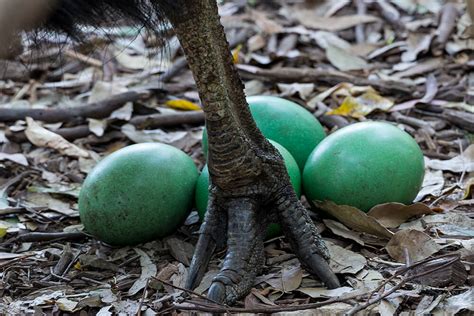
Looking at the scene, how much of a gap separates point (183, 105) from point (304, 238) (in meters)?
1.56

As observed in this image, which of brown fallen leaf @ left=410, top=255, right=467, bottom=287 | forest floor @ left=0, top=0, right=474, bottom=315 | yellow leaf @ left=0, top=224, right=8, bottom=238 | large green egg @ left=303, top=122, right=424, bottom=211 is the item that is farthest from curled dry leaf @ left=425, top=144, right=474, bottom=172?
yellow leaf @ left=0, top=224, right=8, bottom=238

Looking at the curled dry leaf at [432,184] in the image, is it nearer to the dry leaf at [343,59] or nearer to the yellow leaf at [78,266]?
the yellow leaf at [78,266]

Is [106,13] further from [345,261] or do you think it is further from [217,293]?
[345,261]

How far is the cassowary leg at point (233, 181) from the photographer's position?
217 cm

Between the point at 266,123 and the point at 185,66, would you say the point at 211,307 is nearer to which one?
the point at 266,123

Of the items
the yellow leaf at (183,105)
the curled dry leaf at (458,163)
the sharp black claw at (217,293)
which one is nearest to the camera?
the sharp black claw at (217,293)

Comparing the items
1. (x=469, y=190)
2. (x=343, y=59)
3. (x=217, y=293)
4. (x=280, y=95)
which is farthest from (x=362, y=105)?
(x=217, y=293)

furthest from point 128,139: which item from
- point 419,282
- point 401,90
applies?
point 419,282

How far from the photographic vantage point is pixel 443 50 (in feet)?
13.3

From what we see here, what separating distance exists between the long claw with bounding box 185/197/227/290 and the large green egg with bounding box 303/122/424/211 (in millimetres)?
324

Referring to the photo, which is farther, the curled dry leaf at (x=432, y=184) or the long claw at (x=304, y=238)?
the curled dry leaf at (x=432, y=184)

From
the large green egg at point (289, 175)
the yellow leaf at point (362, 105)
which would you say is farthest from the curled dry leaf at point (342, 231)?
the yellow leaf at point (362, 105)

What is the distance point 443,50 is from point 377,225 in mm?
1935

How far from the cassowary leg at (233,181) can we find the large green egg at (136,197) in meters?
0.16
